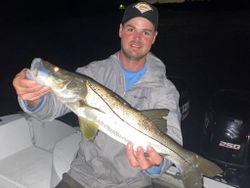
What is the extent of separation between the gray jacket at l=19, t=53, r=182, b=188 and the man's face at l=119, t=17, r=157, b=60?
210 millimetres

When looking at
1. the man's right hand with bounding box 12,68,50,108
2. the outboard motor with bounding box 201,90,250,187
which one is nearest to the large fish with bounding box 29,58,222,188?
the man's right hand with bounding box 12,68,50,108

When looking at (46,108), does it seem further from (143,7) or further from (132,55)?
(143,7)

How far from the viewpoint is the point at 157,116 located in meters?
3.27

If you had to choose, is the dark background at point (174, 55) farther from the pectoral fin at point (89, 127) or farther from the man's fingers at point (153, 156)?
the pectoral fin at point (89, 127)

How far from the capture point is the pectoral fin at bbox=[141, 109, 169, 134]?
326 centimetres

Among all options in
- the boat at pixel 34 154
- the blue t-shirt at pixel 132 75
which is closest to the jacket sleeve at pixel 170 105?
the blue t-shirt at pixel 132 75

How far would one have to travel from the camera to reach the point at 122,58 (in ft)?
13.0

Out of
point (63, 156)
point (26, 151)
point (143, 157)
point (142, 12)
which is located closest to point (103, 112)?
point (143, 157)

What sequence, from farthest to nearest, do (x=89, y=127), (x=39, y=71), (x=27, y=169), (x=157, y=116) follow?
1. (x=27, y=169)
2. (x=157, y=116)
3. (x=89, y=127)
4. (x=39, y=71)

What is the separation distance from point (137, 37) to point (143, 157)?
1.43m

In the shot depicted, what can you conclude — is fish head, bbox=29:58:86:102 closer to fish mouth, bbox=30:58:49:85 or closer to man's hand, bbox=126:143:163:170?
fish mouth, bbox=30:58:49:85

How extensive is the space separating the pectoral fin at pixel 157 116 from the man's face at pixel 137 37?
32.8 inches

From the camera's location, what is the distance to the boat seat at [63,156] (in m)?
4.15

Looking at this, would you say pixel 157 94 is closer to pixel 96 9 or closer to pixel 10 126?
pixel 10 126
